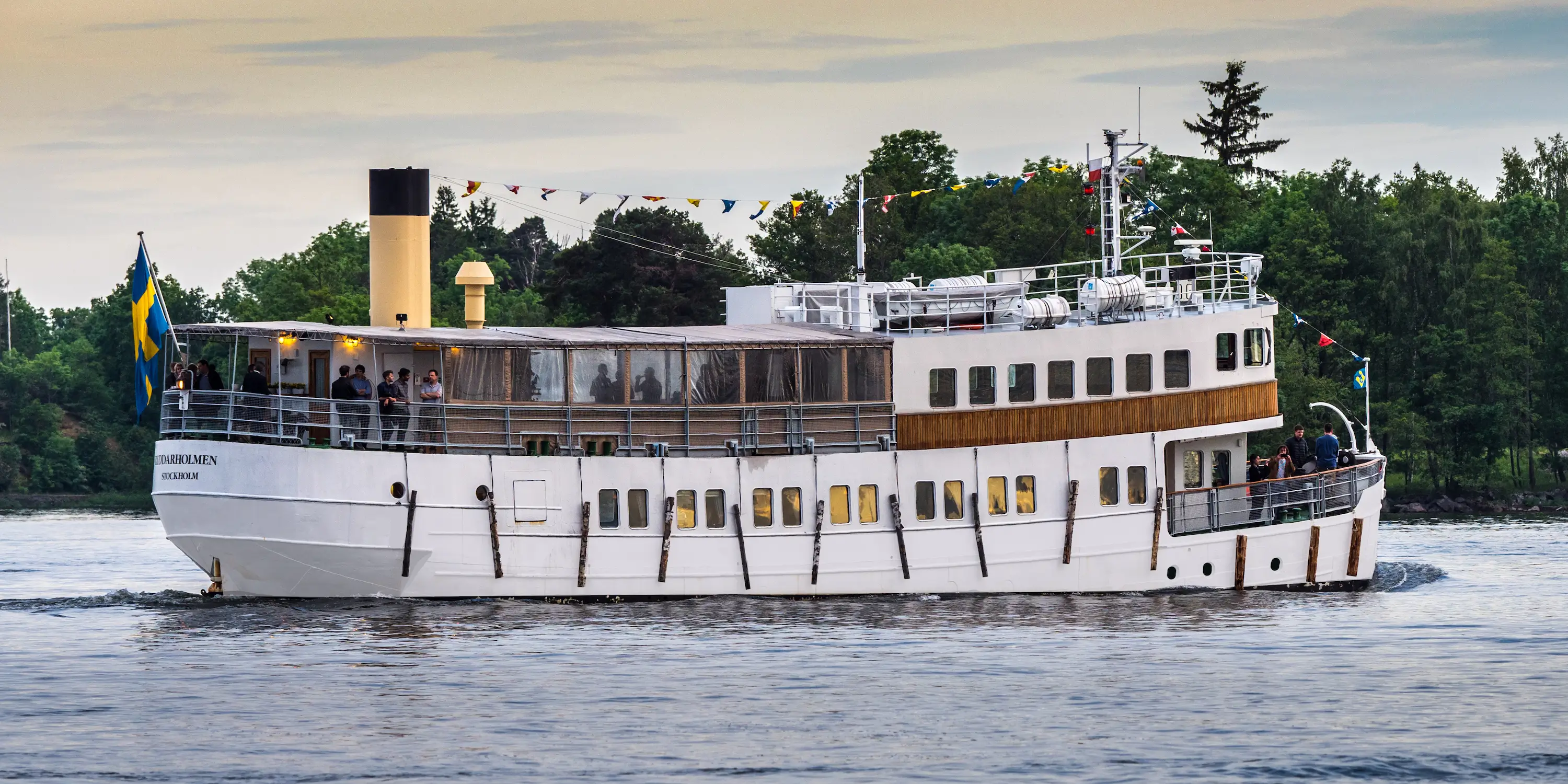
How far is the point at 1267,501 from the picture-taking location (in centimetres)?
4194

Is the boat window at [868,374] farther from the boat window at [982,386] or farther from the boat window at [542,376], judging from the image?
the boat window at [542,376]

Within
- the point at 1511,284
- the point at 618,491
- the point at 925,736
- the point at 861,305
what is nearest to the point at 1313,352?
the point at 1511,284

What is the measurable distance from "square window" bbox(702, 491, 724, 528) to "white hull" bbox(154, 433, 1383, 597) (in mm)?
117

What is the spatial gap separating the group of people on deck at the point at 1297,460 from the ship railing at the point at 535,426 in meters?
7.87

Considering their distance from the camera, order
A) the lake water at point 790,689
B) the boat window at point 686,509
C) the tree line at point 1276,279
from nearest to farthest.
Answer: the lake water at point 790,689
the boat window at point 686,509
the tree line at point 1276,279

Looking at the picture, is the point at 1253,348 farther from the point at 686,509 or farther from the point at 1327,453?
the point at 686,509

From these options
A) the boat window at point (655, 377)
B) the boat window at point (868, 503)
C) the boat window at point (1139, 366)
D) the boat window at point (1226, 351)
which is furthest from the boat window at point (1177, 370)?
the boat window at point (655, 377)

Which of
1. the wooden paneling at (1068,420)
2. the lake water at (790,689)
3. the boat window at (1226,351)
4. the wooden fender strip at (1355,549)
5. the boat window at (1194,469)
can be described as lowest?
the lake water at (790,689)

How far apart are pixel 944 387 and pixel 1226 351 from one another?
607cm

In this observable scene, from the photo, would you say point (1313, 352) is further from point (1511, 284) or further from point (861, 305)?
point (861, 305)

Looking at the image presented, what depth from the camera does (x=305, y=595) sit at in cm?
3744

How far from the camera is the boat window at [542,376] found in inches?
1526

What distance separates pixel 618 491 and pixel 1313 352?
58982 millimetres

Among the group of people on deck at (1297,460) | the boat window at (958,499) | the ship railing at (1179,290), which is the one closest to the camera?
the boat window at (958,499)
